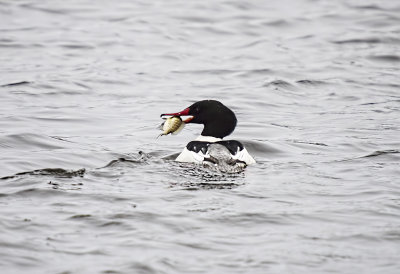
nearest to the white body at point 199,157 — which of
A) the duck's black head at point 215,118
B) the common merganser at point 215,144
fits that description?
the common merganser at point 215,144

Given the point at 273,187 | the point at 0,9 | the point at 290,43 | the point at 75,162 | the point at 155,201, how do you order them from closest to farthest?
1. the point at 155,201
2. the point at 273,187
3. the point at 75,162
4. the point at 290,43
5. the point at 0,9

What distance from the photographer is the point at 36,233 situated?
20.7 feet

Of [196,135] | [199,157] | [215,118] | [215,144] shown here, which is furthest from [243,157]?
[196,135]

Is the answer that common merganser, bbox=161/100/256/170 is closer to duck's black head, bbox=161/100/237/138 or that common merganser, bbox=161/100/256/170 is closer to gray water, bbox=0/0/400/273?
duck's black head, bbox=161/100/237/138

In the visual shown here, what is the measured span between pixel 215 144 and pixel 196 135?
Result: 2.36 meters

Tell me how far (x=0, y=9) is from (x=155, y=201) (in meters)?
13.2

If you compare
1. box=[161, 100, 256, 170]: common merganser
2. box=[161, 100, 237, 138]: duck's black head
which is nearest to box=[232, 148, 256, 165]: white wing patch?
box=[161, 100, 256, 170]: common merganser

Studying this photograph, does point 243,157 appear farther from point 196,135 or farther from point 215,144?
point 196,135

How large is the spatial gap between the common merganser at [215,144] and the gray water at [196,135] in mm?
206

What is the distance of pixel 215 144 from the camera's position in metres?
9.01

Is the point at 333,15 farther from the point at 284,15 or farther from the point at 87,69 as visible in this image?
the point at 87,69

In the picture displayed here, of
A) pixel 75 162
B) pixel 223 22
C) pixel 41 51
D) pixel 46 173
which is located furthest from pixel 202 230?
pixel 223 22

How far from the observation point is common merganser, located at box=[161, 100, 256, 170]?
345 inches

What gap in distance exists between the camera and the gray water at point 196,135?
20.1 ft
